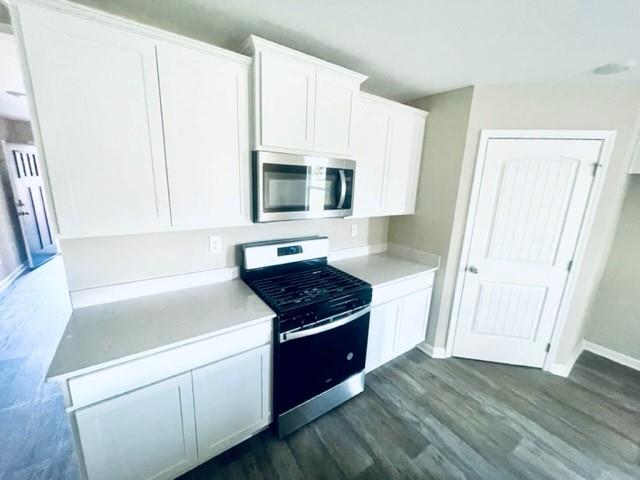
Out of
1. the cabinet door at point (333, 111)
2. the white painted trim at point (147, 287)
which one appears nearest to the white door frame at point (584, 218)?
the cabinet door at point (333, 111)

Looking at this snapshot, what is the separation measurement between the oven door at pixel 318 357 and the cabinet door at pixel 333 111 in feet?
3.86

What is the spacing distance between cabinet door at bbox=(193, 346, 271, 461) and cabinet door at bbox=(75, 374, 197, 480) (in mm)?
57

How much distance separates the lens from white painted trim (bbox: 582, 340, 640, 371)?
2618 millimetres

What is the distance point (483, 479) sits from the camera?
156cm

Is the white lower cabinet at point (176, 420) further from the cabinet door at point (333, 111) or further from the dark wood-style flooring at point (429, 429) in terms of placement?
the cabinet door at point (333, 111)

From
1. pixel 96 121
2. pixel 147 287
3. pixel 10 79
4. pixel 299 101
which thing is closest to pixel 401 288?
pixel 299 101

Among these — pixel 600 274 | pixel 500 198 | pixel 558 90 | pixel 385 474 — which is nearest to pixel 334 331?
pixel 385 474

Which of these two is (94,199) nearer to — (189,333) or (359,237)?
(189,333)

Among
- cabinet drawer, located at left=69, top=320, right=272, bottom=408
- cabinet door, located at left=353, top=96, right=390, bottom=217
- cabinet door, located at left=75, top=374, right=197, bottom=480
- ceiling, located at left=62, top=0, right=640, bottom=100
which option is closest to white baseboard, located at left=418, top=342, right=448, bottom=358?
cabinet door, located at left=353, top=96, right=390, bottom=217

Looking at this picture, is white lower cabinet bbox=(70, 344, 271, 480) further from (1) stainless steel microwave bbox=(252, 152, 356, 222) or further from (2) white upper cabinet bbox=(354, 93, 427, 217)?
(2) white upper cabinet bbox=(354, 93, 427, 217)

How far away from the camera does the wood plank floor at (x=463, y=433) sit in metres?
1.60

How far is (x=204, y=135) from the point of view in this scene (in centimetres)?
146

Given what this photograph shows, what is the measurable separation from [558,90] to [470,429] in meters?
2.60

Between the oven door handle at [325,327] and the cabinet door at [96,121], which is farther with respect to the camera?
the oven door handle at [325,327]
